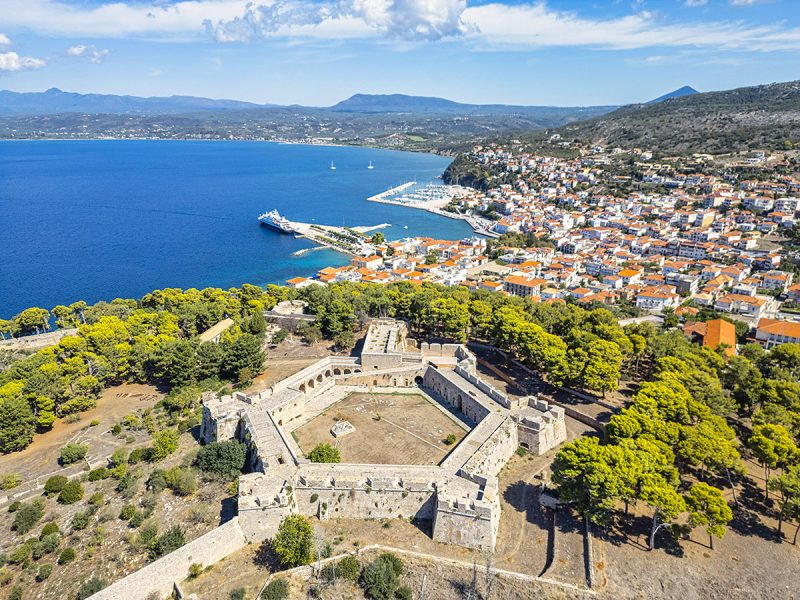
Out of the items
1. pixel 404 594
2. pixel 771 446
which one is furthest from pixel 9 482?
pixel 771 446

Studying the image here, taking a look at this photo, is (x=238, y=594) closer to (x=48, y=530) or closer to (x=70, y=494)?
(x=48, y=530)

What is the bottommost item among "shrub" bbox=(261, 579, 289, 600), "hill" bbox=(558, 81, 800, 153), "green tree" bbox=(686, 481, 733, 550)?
"shrub" bbox=(261, 579, 289, 600)

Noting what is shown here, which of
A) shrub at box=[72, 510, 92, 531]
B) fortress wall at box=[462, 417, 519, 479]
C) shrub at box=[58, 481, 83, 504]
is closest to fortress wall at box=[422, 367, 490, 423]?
fortress wall at box=[462, 417, 519, 479]

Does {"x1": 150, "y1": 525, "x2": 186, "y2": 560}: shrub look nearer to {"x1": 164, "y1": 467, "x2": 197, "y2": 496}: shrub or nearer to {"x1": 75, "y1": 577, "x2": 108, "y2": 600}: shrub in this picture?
{"x1": 75, "y1": 577, "x2": 108, "y2": 600}: shrub

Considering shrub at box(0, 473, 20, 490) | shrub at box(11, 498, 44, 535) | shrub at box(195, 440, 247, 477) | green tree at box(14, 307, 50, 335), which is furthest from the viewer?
green tree at box(14, 307, 50, 335)

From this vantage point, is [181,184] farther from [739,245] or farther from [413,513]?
[413,513]

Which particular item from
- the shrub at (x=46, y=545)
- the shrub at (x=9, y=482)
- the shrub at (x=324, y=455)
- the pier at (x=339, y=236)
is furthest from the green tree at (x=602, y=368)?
the pier at (x=339, y=236)
